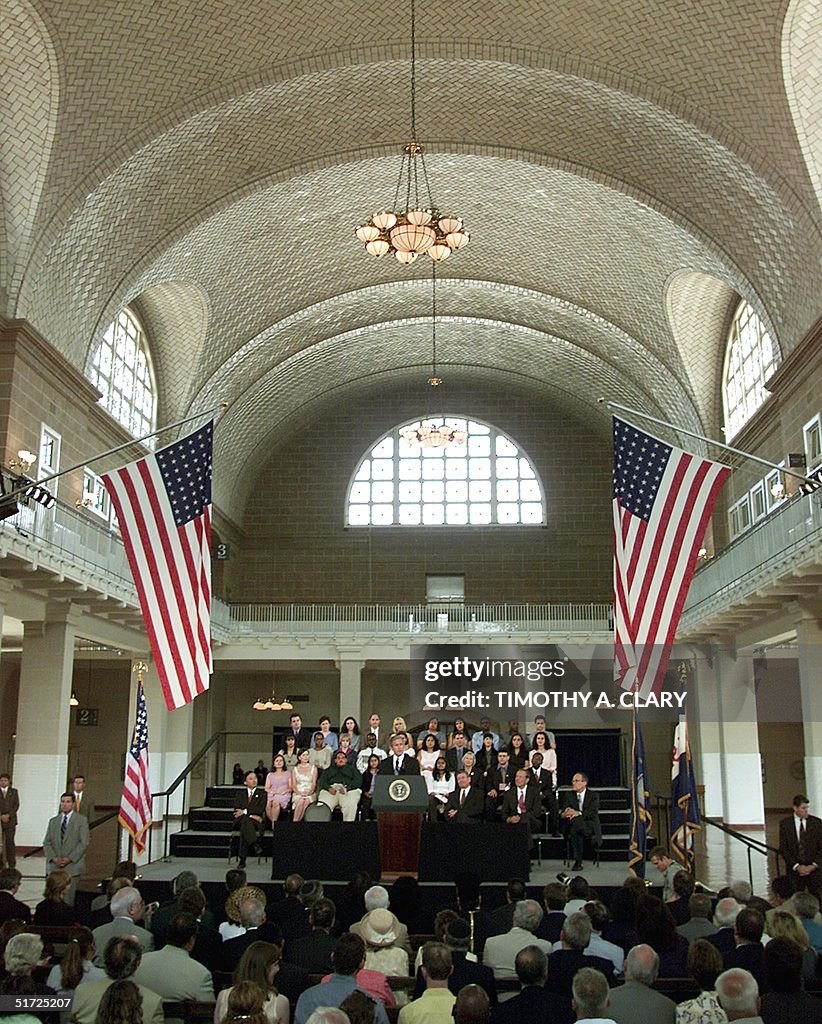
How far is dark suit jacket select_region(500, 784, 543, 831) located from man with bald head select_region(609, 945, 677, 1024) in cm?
1007

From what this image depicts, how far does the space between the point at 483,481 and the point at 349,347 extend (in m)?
8.26

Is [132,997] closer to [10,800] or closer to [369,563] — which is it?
[10,800]

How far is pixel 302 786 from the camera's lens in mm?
16859

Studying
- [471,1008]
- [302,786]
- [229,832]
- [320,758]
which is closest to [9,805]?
[229,832]

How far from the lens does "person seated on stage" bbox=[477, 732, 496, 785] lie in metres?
17.3

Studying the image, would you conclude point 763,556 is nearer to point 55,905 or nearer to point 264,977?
point 55,905

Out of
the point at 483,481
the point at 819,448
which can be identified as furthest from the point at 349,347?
the point at 819,448

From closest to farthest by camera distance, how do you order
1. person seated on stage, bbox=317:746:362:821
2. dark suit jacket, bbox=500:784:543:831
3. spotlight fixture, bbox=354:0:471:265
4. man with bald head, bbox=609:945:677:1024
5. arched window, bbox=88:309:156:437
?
man with bald head, bbox=609:945:677:1024, dark suit jacket, bbox=500:784:543:831, person seated on stage, bbox=317:746:362:821, spotlight fixture, bbox=354:0:471:265, arched window, bbox=88:309:156:437

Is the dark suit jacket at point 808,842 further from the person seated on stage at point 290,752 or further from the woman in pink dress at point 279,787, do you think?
the person seated on stage at point 290,752

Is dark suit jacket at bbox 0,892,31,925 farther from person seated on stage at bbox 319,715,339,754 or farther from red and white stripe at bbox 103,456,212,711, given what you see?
person seated on stage at bbox 319,715,339,754

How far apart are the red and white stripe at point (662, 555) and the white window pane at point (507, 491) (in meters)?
26.4

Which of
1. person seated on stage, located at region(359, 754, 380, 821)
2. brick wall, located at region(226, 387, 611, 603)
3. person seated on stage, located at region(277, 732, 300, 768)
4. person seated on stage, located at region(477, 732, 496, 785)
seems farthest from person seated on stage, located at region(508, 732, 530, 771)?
brick wall, located at region(226, 387, 611, 603)

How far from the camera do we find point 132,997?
5.02 meters

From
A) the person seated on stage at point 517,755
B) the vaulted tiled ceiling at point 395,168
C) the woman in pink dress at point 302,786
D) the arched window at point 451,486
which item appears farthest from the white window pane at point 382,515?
the woman in pink dress at point 302,786
